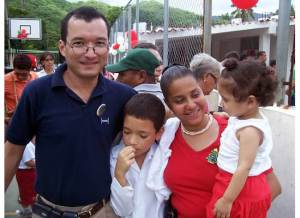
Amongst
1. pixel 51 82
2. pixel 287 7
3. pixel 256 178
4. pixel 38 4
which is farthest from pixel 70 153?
pixel 38 4

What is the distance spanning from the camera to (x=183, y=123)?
Result: 191 cm

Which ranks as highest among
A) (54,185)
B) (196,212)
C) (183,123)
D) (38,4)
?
(38,4)

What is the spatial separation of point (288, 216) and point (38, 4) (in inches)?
2371

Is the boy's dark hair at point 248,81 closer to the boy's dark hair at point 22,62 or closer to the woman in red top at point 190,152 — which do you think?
the woman in red top at point 190,152

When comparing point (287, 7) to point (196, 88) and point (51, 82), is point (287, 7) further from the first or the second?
point (51, 82)

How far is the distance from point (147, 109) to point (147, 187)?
0.39m

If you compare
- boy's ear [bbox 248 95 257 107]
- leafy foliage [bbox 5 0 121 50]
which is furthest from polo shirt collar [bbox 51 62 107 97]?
leafy foliage [bbox 5 0 121 50]

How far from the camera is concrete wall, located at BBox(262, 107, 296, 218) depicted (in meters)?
2.59

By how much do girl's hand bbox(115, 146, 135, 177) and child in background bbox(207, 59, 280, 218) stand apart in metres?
0.42

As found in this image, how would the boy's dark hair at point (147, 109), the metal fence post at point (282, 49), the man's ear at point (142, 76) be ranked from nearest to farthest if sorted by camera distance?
1. the boy's dark hair at point (147, 109)
2. the man's ear at point (142, 76)
3. the metal fence post at point (282, 49)

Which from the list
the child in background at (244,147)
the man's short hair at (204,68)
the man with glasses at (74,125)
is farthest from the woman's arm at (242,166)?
the man's short hair at (204,68)

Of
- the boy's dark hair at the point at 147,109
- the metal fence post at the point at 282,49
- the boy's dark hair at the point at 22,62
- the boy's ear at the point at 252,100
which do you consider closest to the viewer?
the boy's ear at the point at 252,100

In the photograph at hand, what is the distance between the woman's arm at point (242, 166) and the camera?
1678 mm

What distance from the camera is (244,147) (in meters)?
1.68
